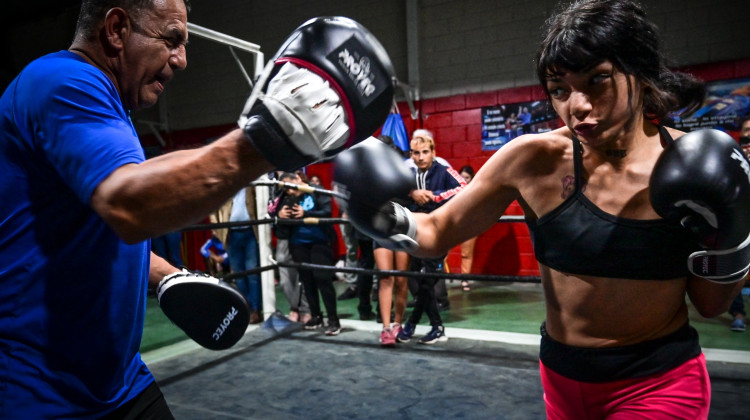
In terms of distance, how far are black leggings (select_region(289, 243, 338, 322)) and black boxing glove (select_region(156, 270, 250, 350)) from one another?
2.75 m

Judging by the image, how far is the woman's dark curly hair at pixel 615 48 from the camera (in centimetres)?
108

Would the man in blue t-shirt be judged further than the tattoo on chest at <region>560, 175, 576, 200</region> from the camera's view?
No

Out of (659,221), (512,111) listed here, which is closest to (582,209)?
(659,221)

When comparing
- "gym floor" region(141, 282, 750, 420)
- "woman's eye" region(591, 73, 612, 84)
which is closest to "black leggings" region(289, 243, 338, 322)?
"gym floor" region(141, 282, 750, 420)

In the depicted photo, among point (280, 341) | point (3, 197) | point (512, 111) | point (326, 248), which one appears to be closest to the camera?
point (3, 197)

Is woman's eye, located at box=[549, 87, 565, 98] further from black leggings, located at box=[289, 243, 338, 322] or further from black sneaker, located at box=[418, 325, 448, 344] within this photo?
black leggings, located at box=[289, 243, 338, 322]

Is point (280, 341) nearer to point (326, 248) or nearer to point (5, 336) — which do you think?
point (326, 248)

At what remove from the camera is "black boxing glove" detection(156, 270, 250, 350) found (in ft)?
3.47

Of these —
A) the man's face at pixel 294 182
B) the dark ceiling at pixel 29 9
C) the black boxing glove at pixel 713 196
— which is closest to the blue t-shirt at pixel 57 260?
the black boxing glove at pixel 713 196

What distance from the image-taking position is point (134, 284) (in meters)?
1.06

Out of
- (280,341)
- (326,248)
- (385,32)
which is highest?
(385,32)

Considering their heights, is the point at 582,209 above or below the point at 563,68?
below

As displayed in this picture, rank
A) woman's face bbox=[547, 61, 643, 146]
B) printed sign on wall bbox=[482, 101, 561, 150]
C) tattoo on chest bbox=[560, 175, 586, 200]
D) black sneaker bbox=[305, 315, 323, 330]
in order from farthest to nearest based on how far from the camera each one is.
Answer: printed sign on wall bbox=[482, 101, 561, 150] < black sneaker bbox=[305, 315, 323, 330] < tattoo on chest bbox=[560, 175, 586, 200] < woman's face bbox=[547, 61, 643, 146]

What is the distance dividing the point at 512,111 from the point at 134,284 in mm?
5744
